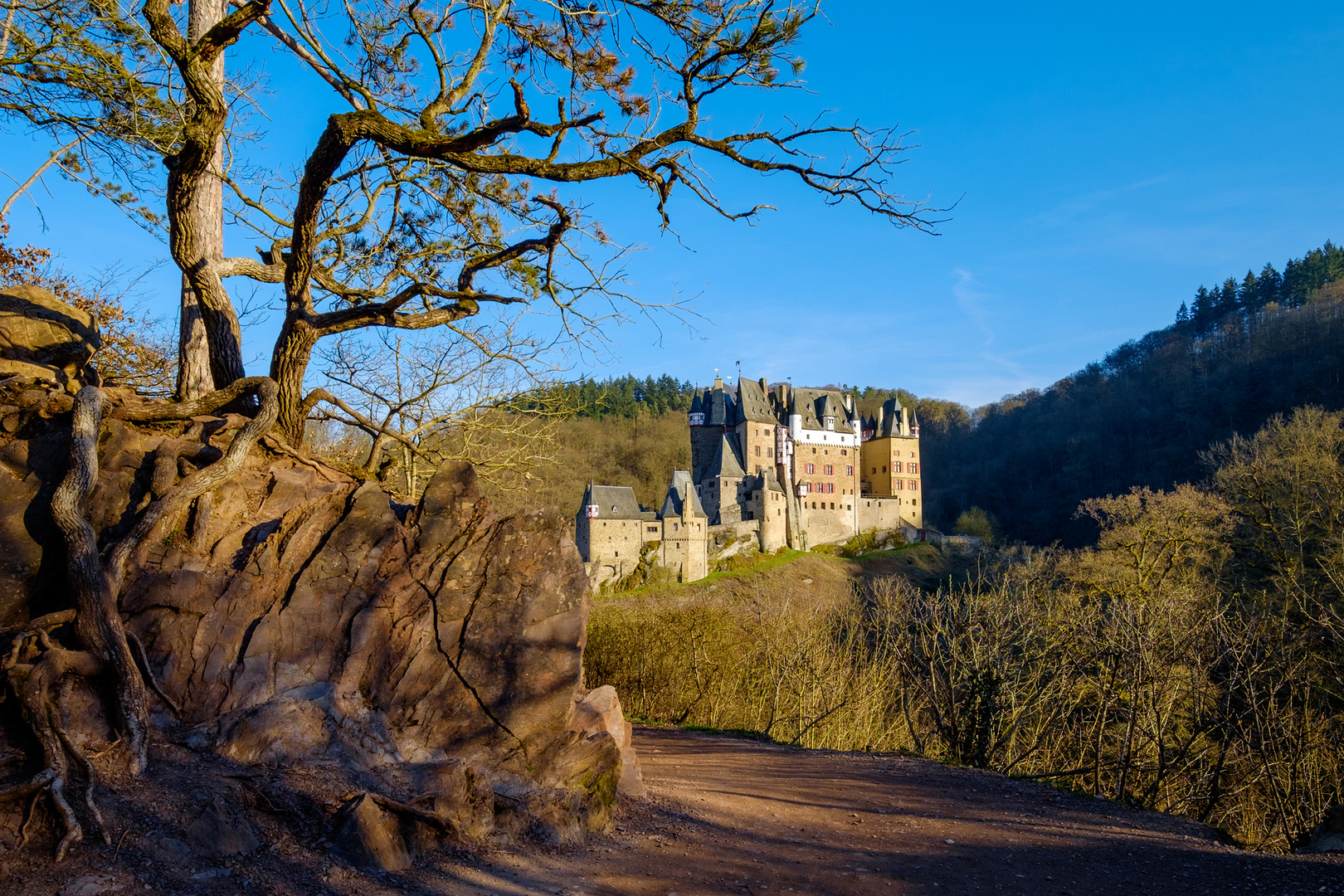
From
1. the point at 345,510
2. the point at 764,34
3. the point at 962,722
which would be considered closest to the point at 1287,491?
the point at 962,722

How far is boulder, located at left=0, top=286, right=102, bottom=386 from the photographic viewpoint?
6.47m

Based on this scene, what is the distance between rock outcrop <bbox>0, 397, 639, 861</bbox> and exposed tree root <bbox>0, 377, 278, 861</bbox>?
0.47ft

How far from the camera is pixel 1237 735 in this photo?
9812mm

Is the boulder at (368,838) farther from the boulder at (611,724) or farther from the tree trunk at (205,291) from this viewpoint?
the tree trunk at (205,291)

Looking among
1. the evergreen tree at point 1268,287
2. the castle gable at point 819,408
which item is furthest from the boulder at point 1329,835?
the evergreen tree at point 1268,287

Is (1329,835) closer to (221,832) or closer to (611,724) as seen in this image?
(611,724)

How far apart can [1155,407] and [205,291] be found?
66.8m

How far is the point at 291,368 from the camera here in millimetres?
6984

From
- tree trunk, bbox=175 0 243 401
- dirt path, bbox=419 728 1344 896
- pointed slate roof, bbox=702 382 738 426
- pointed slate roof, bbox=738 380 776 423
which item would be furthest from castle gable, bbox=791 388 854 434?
→ tree trunk, bbox=175 0 243 401

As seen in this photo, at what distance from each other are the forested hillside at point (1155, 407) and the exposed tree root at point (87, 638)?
43.9 metres

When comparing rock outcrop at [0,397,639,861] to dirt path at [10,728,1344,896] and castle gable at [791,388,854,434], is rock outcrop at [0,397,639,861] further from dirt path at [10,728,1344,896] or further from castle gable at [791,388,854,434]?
castle gable at [791,388,854,434]

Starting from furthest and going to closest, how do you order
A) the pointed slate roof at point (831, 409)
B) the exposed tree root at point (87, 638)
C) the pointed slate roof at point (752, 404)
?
the pointed slate roof at point (831, 409), the pointed slate roof at point (752, 404), the exposed tree root at point (87, 638)

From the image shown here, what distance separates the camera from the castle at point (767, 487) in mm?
44719

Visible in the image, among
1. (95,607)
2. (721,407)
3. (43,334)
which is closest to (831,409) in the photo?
(721,407)
